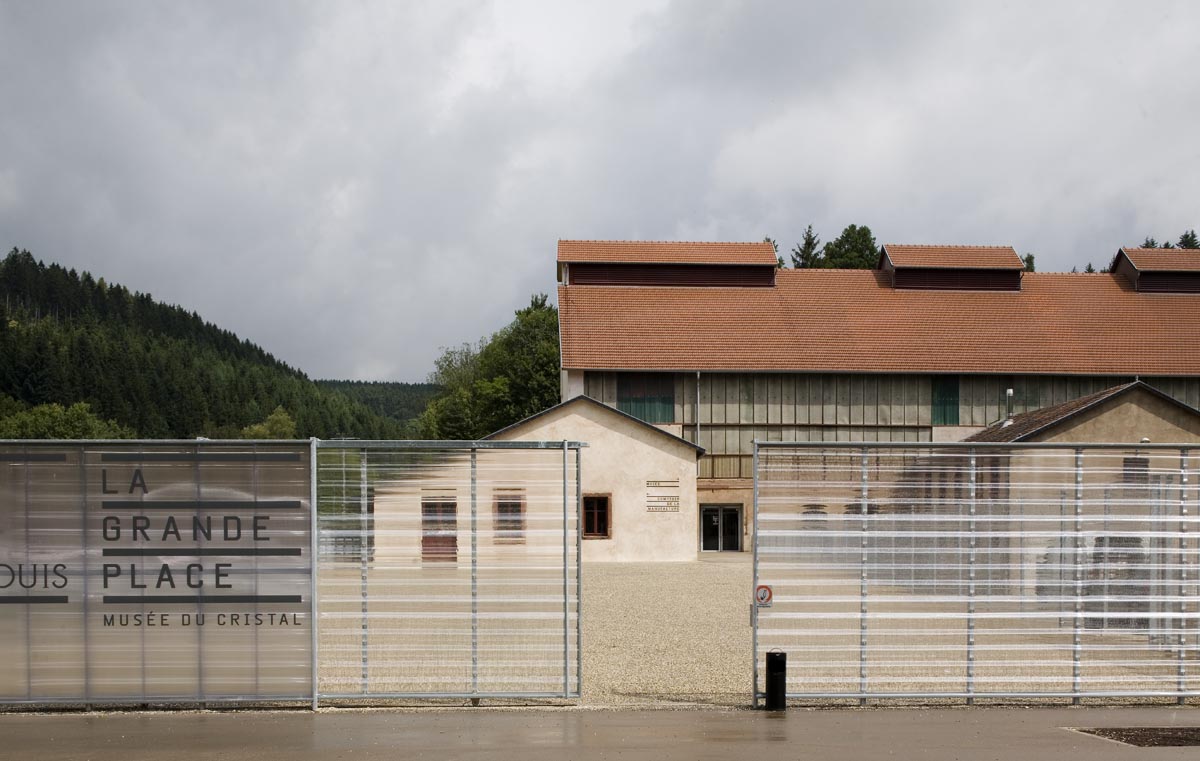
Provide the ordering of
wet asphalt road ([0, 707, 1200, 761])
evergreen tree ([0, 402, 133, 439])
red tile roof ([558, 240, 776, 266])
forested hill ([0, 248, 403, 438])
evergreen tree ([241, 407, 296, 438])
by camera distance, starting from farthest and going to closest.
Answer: evergreen tree ([241, 407, 296, 438]) < forested hill ([0, 248, 403, 438]) < evergreen tree ([0, 402, 133, 439]) < red tile roof ([558, 240, 776, 266]) < wet asphalt road ([0, 707, 1200, 761])

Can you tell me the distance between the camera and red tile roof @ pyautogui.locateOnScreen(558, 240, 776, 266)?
44156mm

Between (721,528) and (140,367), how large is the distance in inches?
4255

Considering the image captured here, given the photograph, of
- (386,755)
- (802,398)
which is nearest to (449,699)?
(386,755)

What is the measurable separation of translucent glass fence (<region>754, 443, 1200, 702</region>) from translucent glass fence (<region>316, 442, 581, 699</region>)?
2283mm

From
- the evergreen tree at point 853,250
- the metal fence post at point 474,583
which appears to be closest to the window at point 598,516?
the metal fence post at point 474,583

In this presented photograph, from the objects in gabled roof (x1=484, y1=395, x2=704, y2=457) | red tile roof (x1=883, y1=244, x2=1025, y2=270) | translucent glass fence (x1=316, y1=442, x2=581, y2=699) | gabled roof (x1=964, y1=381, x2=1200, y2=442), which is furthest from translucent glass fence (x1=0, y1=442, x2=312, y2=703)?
red tile roof (x1=883, y1=244, x2=1025, y2=270)

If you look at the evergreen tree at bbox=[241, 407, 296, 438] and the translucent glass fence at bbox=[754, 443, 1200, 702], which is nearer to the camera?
the translucent glass fence at bbox=[754, 443, 1200, 702]

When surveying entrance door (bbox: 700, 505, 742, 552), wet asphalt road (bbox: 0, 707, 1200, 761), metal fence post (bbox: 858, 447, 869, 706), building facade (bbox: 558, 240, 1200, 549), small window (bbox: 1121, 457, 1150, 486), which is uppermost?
building facade (bbox: 558, 240, 1200, 549)

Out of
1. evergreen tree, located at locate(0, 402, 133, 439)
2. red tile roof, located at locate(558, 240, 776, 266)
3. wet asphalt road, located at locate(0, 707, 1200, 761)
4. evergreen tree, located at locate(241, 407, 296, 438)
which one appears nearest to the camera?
wet asphalt road, located at locate(0, 707, 1200, 761)

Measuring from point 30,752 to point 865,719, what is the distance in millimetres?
7832

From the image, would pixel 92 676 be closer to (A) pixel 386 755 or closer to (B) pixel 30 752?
(B) pixel 30 752

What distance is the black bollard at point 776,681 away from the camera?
1152cm

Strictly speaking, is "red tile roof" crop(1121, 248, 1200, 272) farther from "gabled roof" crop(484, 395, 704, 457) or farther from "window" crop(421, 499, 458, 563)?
"window" crop(421, 499, 458, 563)

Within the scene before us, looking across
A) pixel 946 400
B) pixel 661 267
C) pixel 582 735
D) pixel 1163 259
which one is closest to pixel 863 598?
pixel 582 735
